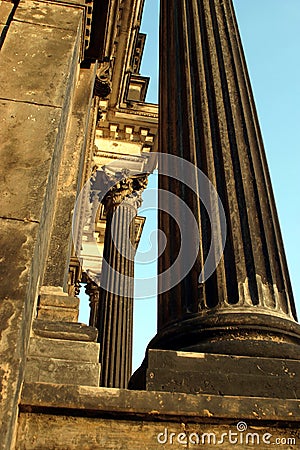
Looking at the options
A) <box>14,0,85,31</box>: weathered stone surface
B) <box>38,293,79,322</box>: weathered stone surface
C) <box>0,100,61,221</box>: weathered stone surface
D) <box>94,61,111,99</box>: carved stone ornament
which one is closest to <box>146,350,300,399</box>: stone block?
<box>38,293,79,322</box>: weathered stone surface

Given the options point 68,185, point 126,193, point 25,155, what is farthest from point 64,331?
point 126,193

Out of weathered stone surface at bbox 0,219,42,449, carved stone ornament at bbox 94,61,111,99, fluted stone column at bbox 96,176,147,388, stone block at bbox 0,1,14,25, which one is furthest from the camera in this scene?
fluted stone column at bbox 96,176,147,388

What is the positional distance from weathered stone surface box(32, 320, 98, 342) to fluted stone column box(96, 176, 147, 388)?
34.0 feet

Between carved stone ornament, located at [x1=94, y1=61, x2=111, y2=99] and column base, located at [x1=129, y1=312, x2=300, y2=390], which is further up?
carved stone ornament, located at [x1=94, y1=61, x2=111, y2=99]

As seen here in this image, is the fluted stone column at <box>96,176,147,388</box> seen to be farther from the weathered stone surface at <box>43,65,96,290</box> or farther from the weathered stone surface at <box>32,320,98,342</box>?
the weathered stone surface at <box>32,320,98,342</box>

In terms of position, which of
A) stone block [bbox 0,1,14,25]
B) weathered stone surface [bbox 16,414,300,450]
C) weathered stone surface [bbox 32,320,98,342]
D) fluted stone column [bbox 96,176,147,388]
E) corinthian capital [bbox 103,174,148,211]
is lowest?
weathered stone surface [bbox 16,414,300,450]

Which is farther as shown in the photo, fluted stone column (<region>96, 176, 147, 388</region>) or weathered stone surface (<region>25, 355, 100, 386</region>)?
fluted stone column (<region>96, 176, 147, 388</region>)

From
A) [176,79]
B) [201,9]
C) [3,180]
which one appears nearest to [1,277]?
[3,180]

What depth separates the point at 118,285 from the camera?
55.9 feet

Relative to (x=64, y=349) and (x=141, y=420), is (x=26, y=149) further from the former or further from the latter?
(x=141, y=420)

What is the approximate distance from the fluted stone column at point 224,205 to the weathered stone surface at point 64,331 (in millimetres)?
750

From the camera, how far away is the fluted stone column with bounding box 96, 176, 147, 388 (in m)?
15.4

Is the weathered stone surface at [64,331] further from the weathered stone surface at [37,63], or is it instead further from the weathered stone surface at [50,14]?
the weathered stone surface at [50,14]

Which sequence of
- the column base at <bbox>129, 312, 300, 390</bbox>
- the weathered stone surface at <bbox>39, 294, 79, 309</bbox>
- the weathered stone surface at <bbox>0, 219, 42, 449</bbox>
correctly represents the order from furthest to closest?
the weathered stone surface at <bbox>39, 294, 79, 309</bbox> → the column base at <bbox>129, 312, 300, 390</bbox> → the weathered stone surface at <bbox>0, 219, 42, 449</bbox>
